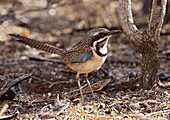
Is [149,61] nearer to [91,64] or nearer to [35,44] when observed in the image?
[91,64]

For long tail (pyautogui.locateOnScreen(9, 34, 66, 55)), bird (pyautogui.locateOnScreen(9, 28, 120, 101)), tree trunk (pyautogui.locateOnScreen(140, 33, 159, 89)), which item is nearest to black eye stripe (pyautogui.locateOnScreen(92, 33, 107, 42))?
bird (pyautogui.locateOnScreen(9, 28, 120, 101))

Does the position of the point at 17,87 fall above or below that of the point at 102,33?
below

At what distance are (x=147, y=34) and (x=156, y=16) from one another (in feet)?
0.70

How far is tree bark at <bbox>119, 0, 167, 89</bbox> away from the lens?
14.5ft

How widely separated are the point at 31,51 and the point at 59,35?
45.9 inches

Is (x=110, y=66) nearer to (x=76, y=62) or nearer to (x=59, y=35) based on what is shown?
(x=76, y=62)

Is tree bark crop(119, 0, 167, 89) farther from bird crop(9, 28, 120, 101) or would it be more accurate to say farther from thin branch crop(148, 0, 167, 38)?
bird crop(9, 28, 120, 101)

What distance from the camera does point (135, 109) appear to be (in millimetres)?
4137

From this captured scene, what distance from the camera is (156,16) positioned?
4.42 metres

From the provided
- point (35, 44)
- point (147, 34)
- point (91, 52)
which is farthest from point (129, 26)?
point (35, 44)

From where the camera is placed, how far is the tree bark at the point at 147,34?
173 inches

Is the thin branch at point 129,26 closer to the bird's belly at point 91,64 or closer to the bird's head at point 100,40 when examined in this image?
the bird's head at point 100,40

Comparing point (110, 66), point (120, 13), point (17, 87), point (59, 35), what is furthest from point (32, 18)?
point (120, 13)

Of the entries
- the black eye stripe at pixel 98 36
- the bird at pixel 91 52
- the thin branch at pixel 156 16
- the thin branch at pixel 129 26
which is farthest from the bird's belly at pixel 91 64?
the thin branch at pixel 156 16
